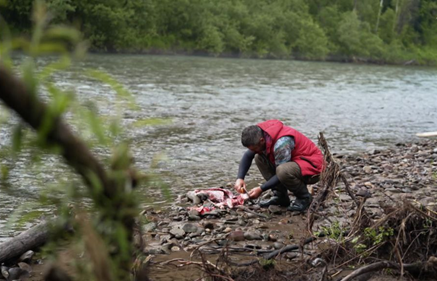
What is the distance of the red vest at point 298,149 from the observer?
6395 millimetres

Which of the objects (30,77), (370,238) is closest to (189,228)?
(370,238)

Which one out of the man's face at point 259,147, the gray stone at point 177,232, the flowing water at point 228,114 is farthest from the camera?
the flowing water at point 228,114

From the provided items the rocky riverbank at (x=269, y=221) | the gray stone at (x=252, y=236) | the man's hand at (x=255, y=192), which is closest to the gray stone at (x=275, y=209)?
the rocky riverbank at (x=269, y=221)

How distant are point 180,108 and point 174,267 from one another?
12118 millimetres

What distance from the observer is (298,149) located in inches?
259

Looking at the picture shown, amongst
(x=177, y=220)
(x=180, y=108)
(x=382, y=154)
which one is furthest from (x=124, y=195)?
(x=180, y=108)

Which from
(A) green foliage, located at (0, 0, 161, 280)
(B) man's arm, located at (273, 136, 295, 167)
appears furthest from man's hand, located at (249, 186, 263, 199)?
(A) green foliage, located at (0, 0, 161, 280)

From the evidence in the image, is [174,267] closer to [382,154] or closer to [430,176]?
[430,176]

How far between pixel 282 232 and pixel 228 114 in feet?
34.7

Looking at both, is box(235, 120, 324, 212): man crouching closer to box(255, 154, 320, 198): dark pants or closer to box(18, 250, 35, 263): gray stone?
box(255, 154, 320, 198): dark pants

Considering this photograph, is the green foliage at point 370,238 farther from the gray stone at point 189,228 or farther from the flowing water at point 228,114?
the gray stone at point 189,228

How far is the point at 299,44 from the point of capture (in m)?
66.8

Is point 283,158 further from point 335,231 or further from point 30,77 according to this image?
point 30,77

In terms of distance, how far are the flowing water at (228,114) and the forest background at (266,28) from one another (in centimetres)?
1691
